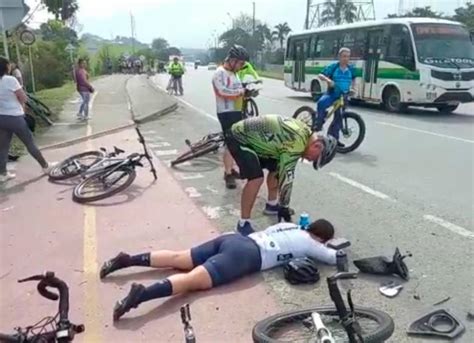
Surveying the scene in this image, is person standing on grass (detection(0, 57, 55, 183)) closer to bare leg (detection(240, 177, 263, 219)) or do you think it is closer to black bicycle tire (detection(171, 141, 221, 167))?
black bicycle tire (detection(171, 141, 221, 167))

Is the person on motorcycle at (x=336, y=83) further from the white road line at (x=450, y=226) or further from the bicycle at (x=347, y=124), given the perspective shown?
the white road line at (x=450, y=226)

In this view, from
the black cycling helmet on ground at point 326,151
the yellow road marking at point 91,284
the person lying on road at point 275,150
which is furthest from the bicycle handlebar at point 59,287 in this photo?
the black cycling helmet on ground at point 326,151

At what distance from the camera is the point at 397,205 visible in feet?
21.6

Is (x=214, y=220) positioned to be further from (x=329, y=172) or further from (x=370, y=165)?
(x=370, y=165)

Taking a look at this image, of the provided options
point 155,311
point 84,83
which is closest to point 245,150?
point 155,311

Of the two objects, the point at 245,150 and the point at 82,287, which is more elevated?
the point at 245,150

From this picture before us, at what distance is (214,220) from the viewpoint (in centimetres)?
618

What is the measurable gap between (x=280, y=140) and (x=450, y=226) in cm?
214

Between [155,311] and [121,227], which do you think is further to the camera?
[121,227]

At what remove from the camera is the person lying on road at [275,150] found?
5.13 meters

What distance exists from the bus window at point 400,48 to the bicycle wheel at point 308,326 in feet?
46.7

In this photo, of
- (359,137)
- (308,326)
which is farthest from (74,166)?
(308,326)

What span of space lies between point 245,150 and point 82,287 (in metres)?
2.01

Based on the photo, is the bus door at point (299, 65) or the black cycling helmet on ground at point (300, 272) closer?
the black cycling helmet on ground at point (300, 272)
